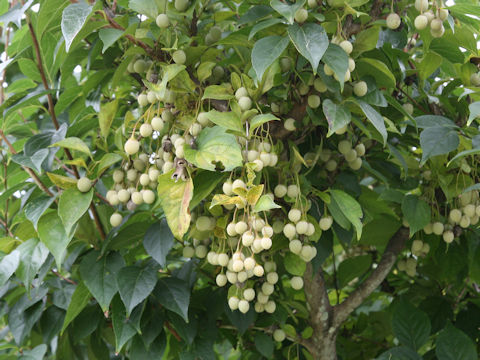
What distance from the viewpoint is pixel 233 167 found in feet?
2.68

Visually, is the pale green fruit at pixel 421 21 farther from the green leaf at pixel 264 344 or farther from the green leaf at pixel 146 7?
the green leaf at pixel 264 344

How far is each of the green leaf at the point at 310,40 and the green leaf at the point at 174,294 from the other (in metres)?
0.54

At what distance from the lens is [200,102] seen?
0.96 meters

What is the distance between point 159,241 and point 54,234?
0.19 m

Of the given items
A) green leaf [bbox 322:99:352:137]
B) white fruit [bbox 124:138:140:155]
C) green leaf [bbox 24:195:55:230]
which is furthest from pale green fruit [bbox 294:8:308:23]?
green leaf [bbox 24:195:55:230]

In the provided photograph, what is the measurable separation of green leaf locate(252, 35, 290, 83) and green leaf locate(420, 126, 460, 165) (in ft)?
1.00

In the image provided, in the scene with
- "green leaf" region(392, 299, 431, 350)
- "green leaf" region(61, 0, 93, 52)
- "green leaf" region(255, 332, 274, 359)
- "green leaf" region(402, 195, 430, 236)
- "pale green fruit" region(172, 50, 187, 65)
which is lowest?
"green leaf" region(392, 299, 431, 350)

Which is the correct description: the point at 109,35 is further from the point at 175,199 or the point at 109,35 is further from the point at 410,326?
the point at 410,326

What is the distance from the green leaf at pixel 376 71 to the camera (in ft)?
3.17

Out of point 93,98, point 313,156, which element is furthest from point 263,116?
point 93,98

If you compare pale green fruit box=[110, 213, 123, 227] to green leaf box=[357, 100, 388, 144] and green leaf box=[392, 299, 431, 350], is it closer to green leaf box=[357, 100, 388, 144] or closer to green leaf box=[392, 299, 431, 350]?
green leaf box=[357, 100, 388, 144]

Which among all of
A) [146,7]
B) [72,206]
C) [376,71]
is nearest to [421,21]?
[376,71]

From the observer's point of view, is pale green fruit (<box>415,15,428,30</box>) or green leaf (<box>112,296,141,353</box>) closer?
pale green fruit (<box>415,15,428,30</box>)

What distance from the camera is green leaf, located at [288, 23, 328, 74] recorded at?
0.81 m
